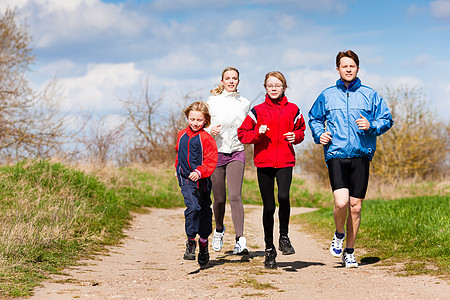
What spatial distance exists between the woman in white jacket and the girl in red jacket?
2.31 feet

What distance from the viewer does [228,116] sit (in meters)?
6.76

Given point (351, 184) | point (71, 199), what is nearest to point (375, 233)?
point (351, 184)

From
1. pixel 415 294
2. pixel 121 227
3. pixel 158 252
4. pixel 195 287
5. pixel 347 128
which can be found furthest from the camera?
pixel 121 227

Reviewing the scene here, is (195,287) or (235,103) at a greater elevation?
(235,103)

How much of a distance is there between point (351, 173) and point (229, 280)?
1.94 m

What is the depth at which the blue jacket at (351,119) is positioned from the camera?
5785mm

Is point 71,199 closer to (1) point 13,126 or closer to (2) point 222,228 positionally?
(2) point 222,228

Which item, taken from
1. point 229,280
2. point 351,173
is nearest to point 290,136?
point 351,173

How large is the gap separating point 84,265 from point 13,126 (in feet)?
40.7

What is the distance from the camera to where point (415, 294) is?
4.71 m

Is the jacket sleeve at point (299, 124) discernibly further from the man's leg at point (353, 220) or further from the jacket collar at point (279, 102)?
the man's leg at point (353, 220)

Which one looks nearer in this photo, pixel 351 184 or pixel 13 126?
pixel 351 184

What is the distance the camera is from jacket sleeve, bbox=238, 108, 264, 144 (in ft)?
19.0

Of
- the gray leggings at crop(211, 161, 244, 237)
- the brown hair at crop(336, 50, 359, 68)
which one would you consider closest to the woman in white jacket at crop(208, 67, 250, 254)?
the gray leggings at crop(211, 161, 244, 237)
